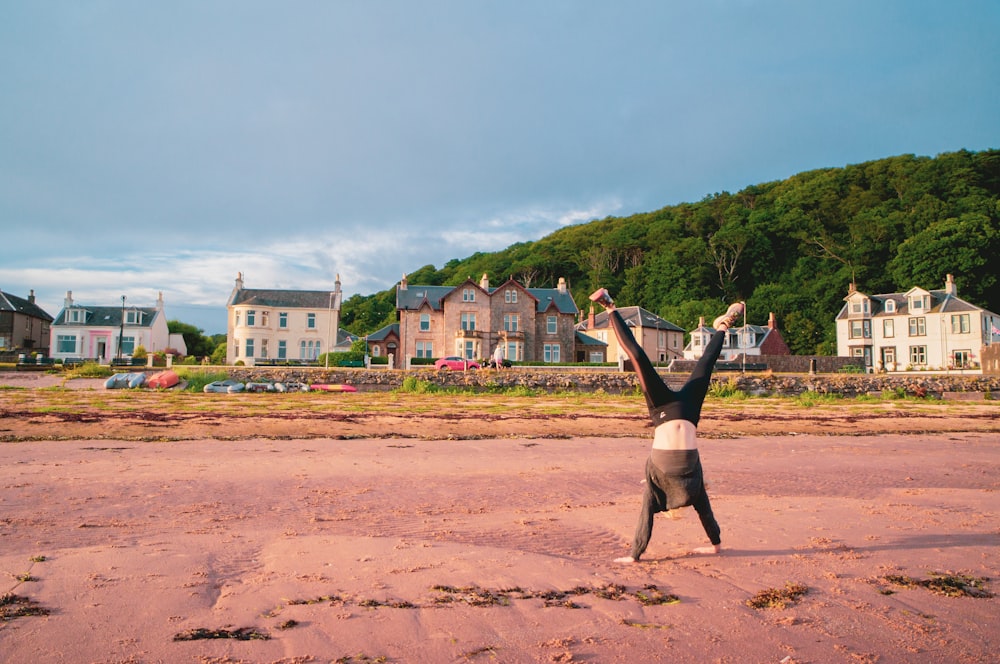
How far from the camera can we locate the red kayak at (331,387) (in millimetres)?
40250

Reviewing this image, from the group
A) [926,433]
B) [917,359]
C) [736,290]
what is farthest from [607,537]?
[736,290]

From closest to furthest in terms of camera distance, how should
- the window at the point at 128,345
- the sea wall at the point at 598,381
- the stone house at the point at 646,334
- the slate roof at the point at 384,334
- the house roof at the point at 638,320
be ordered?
1. the sea wall at the point at 598,381
2. the slate roof at the point at 384,334
3. the window at the point at 128,345
4. the stone house at the point at 646,334
5. the house roof at the point at 638,320

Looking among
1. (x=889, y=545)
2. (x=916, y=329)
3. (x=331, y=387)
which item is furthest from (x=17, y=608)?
(x=916, y=329)

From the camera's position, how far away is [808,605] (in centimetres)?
527

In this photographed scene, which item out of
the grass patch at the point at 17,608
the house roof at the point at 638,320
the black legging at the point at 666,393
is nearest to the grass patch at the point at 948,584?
the black legging at the point at 666,393

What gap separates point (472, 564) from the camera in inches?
243

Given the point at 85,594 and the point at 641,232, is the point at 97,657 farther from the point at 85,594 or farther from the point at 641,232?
the point at 641,232

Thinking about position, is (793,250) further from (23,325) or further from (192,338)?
(23,325)

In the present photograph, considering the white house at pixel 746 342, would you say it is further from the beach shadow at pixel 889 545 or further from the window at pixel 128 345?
the beach shadow at pixel 889 545

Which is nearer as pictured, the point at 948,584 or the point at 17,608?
the point at 17,608

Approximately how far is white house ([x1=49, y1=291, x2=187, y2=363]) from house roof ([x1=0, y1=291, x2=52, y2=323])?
6552 mm

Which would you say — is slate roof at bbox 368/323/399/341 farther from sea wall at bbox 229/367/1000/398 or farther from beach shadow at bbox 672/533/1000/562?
beach shadow at bbox 672/533/1000/562

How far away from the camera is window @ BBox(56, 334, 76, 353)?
67.8m

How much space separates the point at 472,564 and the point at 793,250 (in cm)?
11297
